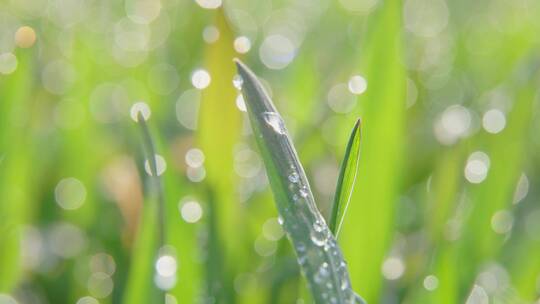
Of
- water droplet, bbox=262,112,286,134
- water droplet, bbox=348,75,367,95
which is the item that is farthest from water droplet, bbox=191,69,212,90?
water droplet, bbox=262,112,286,134

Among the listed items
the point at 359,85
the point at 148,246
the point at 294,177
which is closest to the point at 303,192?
the point at 294,177

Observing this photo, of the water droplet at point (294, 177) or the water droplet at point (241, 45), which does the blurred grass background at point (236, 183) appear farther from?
the water droplet at point (294, 177)

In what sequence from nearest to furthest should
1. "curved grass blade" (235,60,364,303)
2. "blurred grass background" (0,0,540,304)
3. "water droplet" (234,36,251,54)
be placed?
1. "curved grass blade" (235,60,364,303)
2. "blurred grass background" (0,0,540,304)
3. "water droplet" (234,36,251,54)

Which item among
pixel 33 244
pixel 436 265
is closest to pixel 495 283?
pixel 436 265

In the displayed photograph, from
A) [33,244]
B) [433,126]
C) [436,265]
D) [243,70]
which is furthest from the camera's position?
[433,126]

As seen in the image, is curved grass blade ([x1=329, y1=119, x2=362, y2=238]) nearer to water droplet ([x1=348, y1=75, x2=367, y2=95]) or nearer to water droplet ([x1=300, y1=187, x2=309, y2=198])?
water droplet ([x1=300, y1=187, x2=309, y2=198])

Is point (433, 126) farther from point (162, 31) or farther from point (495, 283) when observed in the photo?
point (162, 31)

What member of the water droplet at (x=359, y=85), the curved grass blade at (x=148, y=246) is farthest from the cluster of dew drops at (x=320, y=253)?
the water droplet at (x=359, y=85)

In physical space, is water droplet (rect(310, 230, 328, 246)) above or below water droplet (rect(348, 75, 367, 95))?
below
